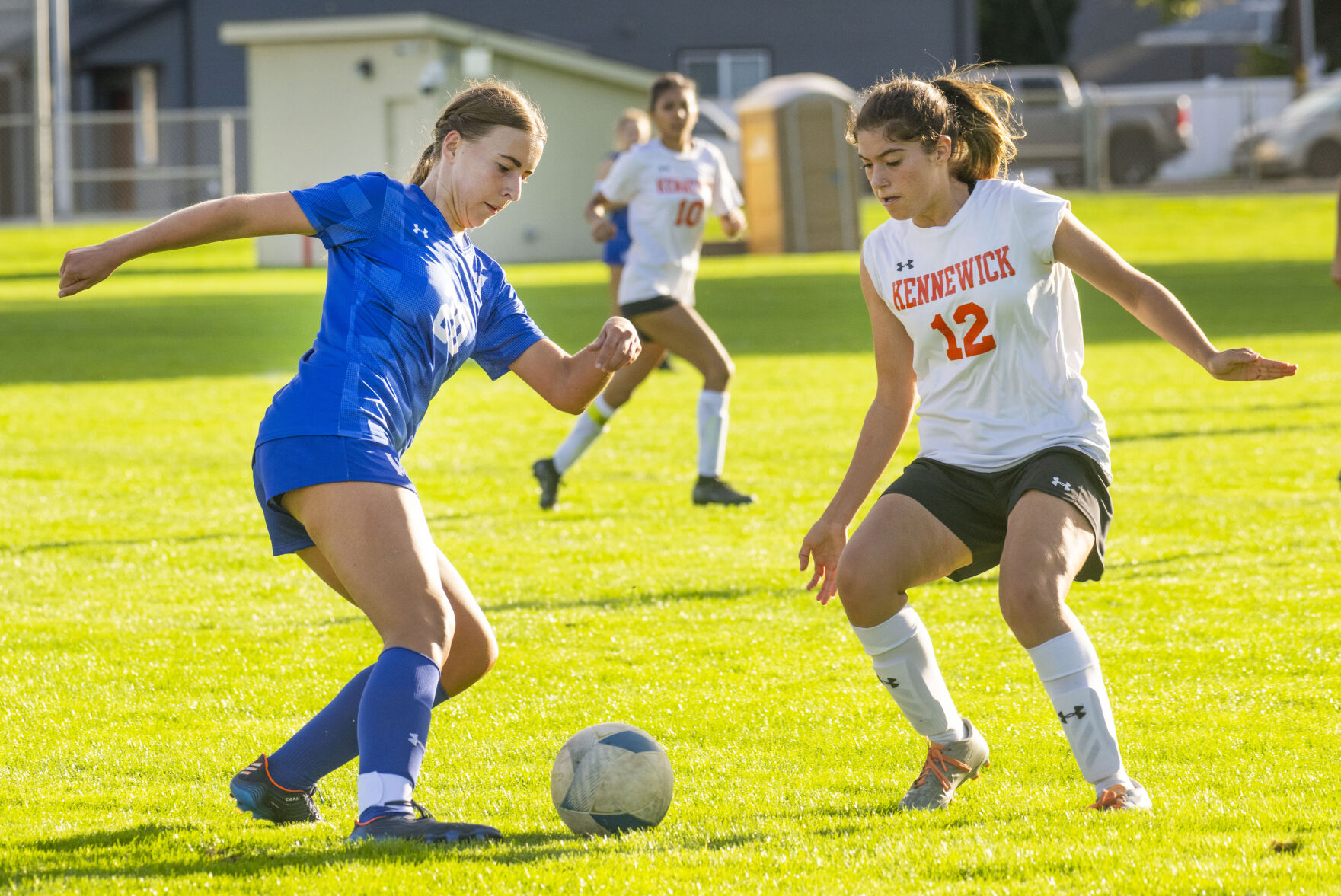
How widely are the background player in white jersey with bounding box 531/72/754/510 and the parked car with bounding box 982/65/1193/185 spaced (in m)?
25.1

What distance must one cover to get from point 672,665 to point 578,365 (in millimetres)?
1851

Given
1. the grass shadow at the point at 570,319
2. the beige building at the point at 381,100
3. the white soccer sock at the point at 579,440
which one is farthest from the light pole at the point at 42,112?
the white soccer sock at the point at 579,440

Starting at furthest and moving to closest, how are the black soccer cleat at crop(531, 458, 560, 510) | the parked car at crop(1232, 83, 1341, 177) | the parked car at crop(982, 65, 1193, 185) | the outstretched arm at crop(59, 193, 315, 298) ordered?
the parked car at crop(982, 65, 1193, 185) < the parked car at crop(1232, 83, 1341, 177) < the black soccer cleat at crop(531, 458, 560, 510) < the outstretched arm at crop(59, 193, 315, 298)

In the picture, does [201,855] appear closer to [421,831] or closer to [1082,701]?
[421,831]

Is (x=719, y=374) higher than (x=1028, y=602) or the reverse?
higher

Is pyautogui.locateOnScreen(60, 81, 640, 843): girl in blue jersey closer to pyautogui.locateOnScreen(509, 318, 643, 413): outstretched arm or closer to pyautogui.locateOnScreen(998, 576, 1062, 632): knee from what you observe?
pyautogui.locateOnScreen(509, 318, 643, 413): outstretched arm

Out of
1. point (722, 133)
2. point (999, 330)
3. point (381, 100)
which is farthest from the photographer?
point (722, 133)

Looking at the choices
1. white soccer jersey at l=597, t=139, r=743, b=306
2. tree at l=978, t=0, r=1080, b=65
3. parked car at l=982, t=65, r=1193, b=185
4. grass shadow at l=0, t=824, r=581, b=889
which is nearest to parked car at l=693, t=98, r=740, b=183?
parked car at l=982, t=65, r=1193, b=185

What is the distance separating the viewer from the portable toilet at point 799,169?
29.3 meters

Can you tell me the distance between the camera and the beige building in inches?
1158

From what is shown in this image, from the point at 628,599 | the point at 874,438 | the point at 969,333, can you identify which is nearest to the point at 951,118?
the point at 969,333

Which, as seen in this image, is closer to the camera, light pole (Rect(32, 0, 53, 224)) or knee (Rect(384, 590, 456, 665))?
knee (Rect(384, 590, 456, 665))

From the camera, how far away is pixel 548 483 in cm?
877

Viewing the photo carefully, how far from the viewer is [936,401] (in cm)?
406
